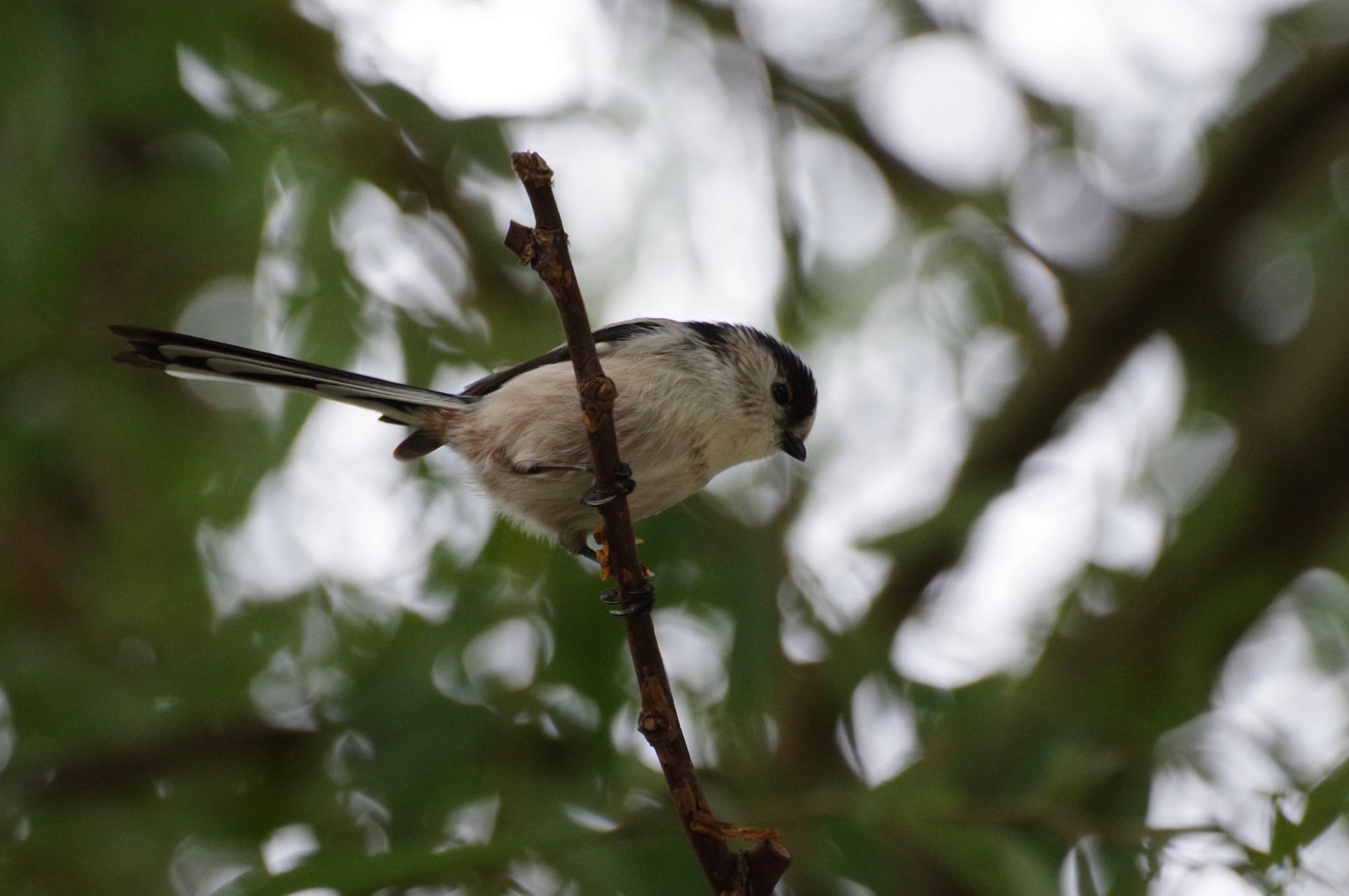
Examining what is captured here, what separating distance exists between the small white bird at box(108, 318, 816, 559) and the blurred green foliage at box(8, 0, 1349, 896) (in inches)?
15.3

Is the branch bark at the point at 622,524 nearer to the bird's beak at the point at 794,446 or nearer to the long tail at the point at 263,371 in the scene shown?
the long tail at the point at 263,371

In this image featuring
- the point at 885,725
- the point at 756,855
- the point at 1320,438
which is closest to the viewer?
the point at 756,855

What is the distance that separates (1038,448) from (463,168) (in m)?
1.95

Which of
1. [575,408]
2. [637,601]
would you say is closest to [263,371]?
[575,408]

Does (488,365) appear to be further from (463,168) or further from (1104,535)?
(1104,535)

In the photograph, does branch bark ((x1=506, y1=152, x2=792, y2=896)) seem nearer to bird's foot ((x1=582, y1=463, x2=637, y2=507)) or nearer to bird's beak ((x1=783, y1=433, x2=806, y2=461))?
bird's foot ((x1=582, y1=463, x2=637, y2=507))

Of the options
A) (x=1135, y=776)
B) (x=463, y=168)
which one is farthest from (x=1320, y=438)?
(x=463, y=168)

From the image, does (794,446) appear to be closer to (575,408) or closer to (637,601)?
(575,408)

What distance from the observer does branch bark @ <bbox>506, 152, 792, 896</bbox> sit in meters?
1.66

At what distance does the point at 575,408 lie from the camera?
255 centimetres

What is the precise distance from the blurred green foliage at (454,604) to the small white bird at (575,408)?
0.39m

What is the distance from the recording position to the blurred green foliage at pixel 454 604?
271cm

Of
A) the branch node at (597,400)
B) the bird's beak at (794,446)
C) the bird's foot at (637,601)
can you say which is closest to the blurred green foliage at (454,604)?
the bird's beak at (794,446)

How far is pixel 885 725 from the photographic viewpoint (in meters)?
3.21
